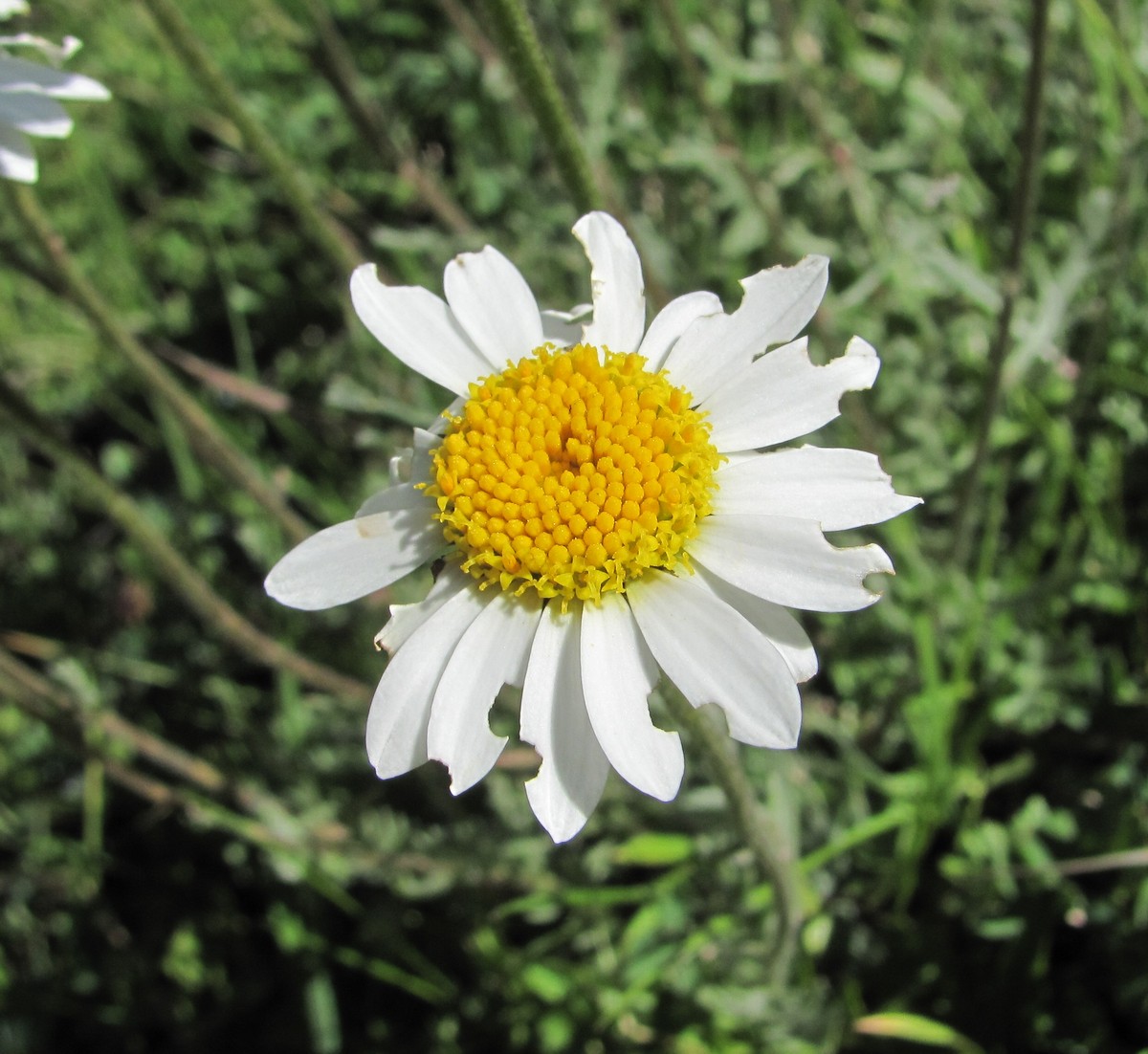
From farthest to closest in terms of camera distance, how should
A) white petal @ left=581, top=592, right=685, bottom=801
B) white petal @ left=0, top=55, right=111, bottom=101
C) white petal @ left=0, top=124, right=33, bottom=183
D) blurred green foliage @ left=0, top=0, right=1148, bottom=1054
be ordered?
blurred green foliage @ left=0, top=0, right=1148, bottom=1054 < white petal @ left=0, top=55, right=111, bottom=101 < white petal @ left=0, top=124, right=33, bottom=183 < white petal @ left=581, top=592, right=685, bottom=801

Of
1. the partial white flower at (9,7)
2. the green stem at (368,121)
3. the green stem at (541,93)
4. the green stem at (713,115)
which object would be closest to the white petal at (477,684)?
the green stem at (541,93)

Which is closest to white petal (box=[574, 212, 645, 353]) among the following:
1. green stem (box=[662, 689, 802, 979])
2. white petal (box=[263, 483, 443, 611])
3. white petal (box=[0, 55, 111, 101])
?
white petal (box=[263, 483, 443, 611])

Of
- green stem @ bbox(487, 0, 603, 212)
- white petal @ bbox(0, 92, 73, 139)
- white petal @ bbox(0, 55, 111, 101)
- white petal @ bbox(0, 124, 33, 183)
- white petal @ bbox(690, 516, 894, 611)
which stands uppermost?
white petal @ bbox(0, 55, 111, 101)

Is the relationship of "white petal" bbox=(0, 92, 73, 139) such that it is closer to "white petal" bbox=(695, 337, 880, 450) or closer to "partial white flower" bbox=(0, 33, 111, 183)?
"partial white flower" bbox=(0, 33, 111, 183)

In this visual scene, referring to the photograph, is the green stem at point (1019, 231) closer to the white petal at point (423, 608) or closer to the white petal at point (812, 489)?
the white petal at point (812, 489)

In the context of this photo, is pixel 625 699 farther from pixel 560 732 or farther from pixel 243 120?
pixel 243 120

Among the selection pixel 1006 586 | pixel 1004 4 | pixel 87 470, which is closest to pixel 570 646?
pixel 87 470
